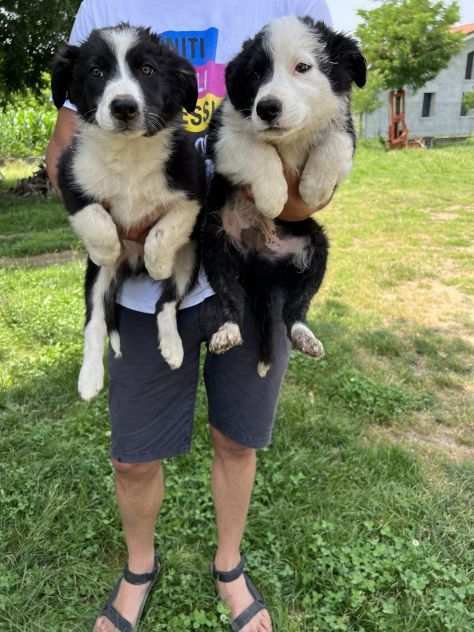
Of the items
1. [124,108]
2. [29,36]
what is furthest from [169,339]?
[29,36]

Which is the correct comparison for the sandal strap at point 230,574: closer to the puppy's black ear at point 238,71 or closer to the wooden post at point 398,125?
the puppy's black ear at point 238,71

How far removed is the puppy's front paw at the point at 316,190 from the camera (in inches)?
81.0

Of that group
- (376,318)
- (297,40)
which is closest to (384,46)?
(376,318)

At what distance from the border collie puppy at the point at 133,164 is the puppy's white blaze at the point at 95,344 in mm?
63

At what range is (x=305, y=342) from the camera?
2.21 metres

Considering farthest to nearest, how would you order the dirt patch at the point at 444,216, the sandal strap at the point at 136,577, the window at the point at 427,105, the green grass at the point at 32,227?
the window at the point at 427,105 < the dirt patch at the point at 444,216 < the green grass at the point at 32,227 < the sandal strap at the point at 136,577

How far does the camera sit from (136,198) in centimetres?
204

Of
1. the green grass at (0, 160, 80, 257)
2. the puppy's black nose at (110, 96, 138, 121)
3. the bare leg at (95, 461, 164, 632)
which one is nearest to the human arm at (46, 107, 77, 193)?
the puppy's black nose at (110, 96, 138, 121)

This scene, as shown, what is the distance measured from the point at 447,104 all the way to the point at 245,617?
37867 mm

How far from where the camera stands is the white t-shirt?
1.98 metres

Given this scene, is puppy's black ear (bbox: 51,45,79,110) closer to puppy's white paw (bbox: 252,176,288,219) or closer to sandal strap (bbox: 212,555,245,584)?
puppy's white paw (bbox: 252,176,288,219)

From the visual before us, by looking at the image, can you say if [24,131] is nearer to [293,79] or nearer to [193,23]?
[193,23]

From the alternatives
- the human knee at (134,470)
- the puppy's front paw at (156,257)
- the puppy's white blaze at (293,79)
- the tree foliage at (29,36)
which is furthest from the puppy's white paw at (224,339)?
the tree foliage at (29,36)

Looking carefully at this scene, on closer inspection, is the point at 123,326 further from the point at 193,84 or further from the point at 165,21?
the point at 165,21
